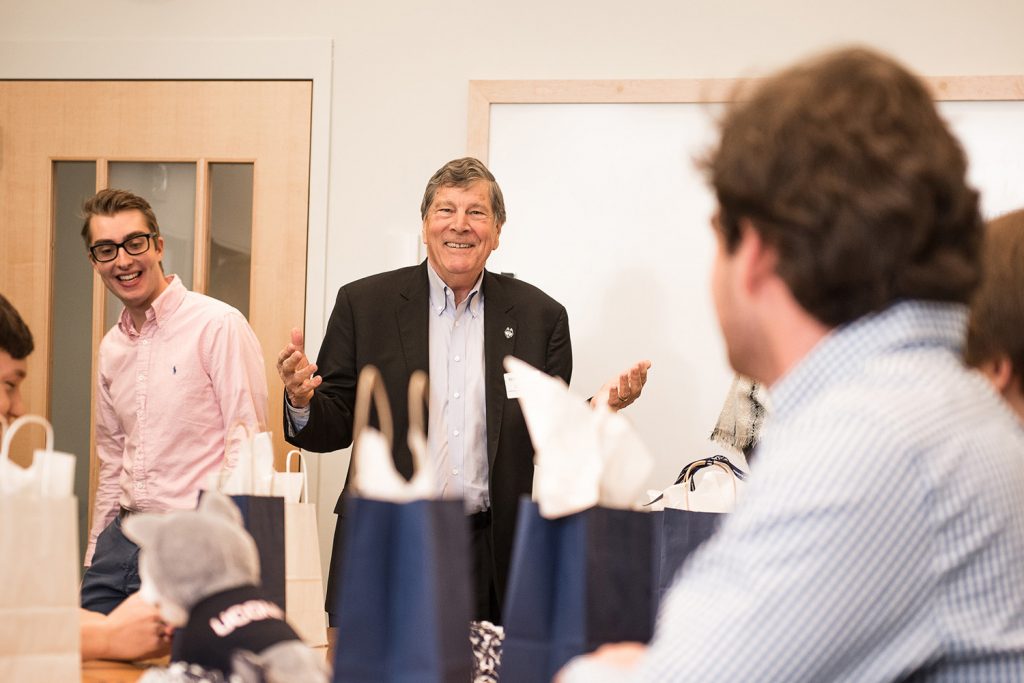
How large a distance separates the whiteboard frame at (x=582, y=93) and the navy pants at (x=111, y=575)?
1.65 metres

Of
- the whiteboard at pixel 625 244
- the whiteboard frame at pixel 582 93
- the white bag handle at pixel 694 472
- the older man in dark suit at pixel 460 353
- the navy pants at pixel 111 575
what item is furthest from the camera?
the whiteboard at pixel 625 244

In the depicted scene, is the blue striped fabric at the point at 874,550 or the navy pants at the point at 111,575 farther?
the navy pants at the point at 111,575

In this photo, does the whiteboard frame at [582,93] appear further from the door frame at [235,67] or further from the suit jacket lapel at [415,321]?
the suit jacket lapel at [415,321]

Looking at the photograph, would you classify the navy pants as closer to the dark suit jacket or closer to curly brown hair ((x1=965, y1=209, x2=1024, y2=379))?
the dark suit jacket

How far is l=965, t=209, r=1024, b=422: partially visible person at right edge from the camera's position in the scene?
1156 mm

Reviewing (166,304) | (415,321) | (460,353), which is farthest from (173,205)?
(460,353)

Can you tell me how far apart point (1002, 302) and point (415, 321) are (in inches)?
67.2

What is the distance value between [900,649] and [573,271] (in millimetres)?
2474

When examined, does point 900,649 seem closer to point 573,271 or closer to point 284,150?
point 573,271

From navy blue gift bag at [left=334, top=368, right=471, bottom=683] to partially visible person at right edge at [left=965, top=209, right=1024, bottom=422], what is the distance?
0.63 metres

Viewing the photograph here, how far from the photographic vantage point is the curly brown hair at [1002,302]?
3.79ft

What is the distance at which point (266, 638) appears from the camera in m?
1.08

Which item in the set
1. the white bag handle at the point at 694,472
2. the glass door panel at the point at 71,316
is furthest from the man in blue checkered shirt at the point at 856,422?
the glass door panel at the point at 71,316

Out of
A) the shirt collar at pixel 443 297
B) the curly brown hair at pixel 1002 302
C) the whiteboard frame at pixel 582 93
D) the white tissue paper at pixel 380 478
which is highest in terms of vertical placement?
the whiteboard frame at pixel 582 93
